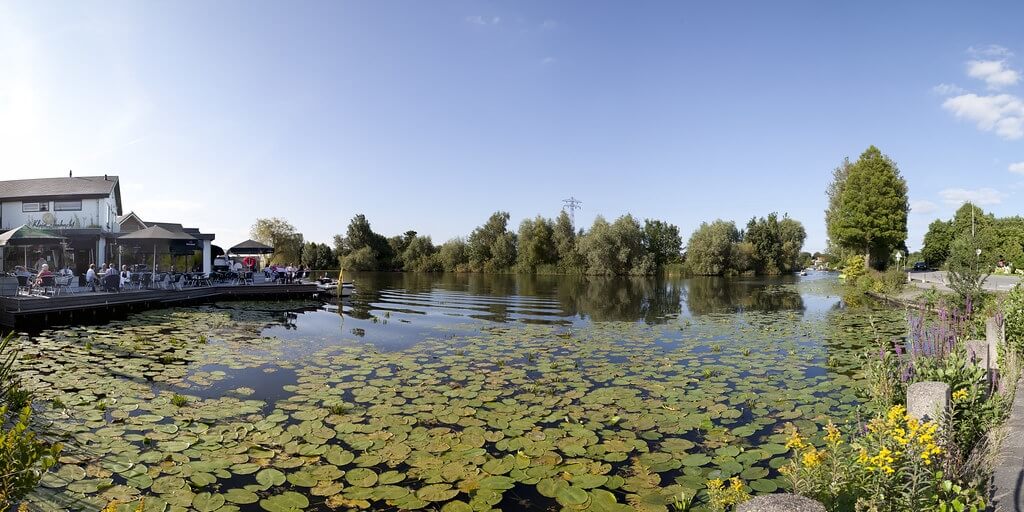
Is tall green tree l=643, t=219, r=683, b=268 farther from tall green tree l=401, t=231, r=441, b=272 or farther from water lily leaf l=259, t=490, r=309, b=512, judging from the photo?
water lily leaf l=259, t=490, r=309, b=512

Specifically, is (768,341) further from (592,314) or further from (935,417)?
(935,417)

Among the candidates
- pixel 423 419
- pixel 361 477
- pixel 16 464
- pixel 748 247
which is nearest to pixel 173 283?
pixel 423 419

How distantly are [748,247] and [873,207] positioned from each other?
26.1m

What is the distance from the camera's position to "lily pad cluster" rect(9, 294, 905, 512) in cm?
482

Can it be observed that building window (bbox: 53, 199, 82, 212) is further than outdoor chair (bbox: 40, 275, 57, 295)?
Yes

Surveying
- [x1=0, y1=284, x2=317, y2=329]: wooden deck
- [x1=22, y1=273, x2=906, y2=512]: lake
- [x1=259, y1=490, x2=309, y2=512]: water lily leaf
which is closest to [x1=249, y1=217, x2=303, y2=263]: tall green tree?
[x1=0, y1=284, x2=317, y2=329]: wooden deck

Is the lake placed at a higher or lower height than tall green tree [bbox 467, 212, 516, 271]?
lower

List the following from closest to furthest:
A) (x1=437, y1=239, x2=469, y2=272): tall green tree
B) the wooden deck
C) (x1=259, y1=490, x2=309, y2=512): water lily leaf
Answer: (x1=259, y1=490, x2=309, y2=512): water lily leaf < the wooden deck < (x1=437, y1=239, x2=469, y2=272): tall green tree

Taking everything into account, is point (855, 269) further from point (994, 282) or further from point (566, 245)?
point (566, 245)

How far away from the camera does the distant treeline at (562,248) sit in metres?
62.1

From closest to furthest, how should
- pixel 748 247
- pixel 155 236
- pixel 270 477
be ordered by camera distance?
pixel 270 477
pixel 155 236
pixel 748 247

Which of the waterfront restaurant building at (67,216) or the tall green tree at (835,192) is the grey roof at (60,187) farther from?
the tall green tree at (835,192)

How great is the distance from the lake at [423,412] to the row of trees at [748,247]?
50488 mm

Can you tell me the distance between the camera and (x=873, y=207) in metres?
40.5
